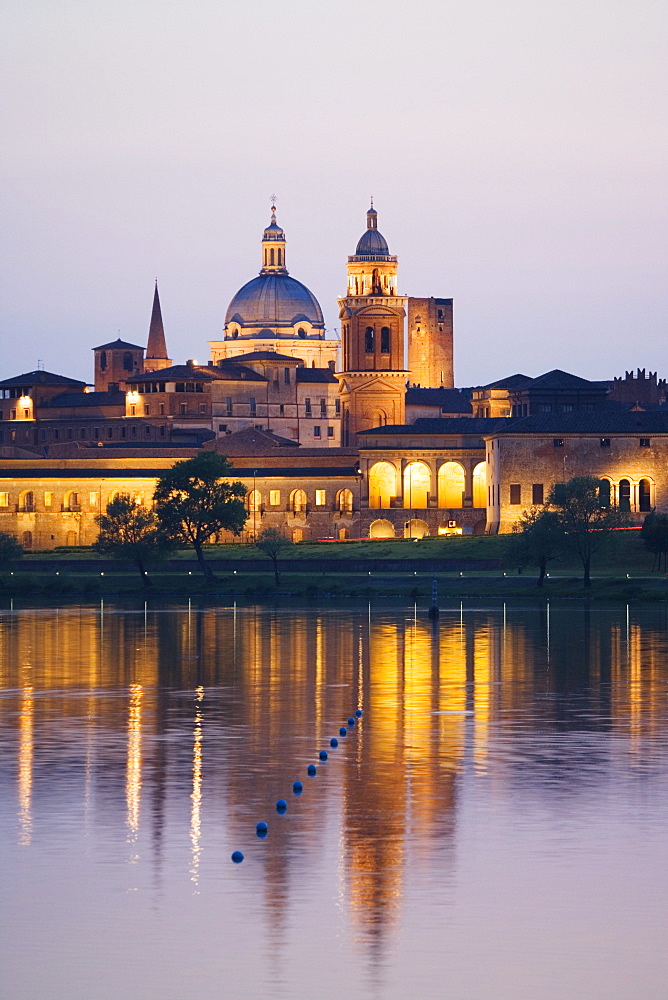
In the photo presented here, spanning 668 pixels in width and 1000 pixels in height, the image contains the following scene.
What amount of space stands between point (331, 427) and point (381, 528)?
39426 mm

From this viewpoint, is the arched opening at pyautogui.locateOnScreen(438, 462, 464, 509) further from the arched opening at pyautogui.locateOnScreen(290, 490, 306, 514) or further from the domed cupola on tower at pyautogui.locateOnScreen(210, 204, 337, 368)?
the domed cupola on tower at pyautogui.locateOnScreen(210, 204, 337, 368)

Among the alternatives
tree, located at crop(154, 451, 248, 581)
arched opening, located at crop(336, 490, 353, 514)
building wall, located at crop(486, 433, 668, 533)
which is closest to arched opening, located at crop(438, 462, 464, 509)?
arched opening, located at crop(336, 490, 353, 514)

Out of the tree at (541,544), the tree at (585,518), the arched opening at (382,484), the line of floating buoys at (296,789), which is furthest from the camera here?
the arched opening at (382,484)

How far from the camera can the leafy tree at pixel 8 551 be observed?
3529 inches

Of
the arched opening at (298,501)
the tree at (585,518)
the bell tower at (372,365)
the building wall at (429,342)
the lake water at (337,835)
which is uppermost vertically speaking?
the building wall at (429,342)

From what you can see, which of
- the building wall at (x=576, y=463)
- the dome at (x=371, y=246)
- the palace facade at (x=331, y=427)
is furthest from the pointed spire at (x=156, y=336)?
the building wall at (x=576, y=463)

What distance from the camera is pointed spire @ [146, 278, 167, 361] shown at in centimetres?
17162

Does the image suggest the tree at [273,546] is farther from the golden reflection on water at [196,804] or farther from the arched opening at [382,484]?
the golden reflection on water at [196,804]

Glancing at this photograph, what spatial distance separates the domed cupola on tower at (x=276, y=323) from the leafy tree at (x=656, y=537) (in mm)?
87867

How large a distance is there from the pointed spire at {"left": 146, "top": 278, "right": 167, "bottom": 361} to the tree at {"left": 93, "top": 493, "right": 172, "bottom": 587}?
274 feet

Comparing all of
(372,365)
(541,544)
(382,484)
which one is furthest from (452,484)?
(541,544)

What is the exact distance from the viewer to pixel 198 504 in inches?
3551

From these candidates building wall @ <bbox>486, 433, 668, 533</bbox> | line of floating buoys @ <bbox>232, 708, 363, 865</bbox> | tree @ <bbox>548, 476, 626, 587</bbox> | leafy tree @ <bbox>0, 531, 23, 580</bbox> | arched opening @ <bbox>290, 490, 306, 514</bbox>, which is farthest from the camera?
arched opening @ <bbox>290, 490, 306, 514</bbox>

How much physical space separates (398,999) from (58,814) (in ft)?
26.9
